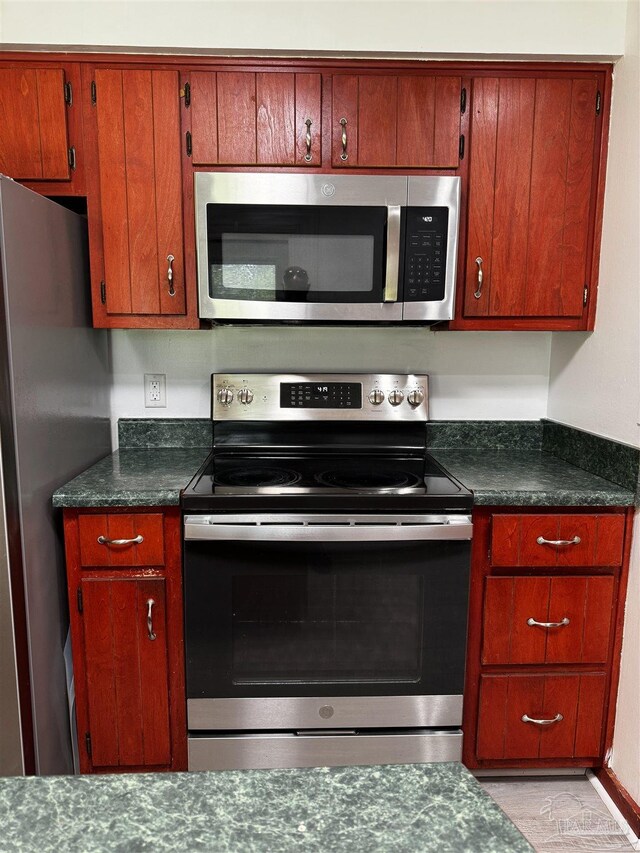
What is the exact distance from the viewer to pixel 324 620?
1.66 m

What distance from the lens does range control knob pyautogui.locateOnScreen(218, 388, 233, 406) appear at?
6.78 ft

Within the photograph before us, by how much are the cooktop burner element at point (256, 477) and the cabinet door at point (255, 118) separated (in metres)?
0.97

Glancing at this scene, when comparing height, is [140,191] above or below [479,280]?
above

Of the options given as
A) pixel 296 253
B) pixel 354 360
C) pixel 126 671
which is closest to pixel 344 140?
pixel 296 253

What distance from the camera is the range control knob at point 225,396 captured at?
2066 millimetres

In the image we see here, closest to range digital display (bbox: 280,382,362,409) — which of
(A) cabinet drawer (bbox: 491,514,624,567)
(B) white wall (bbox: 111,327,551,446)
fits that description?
(B) white wall (bbox: 111,327,551,446)

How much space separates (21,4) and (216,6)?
56 centimetres

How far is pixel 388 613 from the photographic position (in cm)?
167

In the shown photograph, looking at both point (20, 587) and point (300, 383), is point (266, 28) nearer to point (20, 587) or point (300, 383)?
point (300, 383)

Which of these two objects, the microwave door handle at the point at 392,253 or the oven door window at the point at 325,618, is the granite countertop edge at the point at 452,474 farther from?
the microwave door handle at the point at 392,253

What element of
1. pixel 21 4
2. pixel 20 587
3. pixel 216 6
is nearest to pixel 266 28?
pixel 216 6

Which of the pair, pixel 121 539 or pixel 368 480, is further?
pixel 368 480

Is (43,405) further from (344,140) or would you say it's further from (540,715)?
(540,715)

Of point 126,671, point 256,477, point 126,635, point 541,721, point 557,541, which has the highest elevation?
point 256,477
